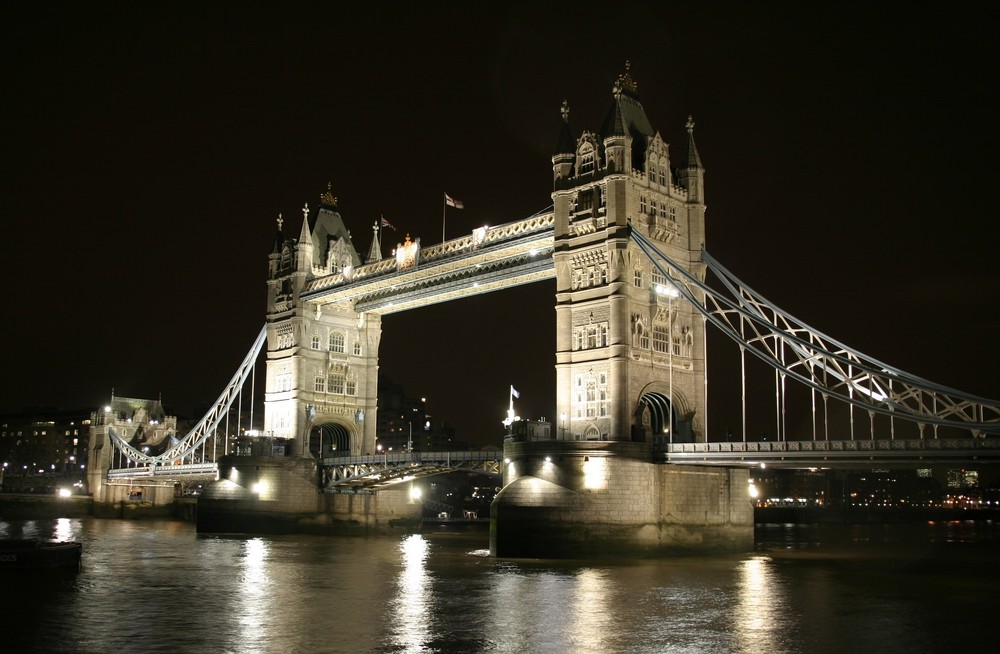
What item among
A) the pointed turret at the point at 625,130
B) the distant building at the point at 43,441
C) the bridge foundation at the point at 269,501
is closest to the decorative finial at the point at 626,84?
the pointed turret at the point at 625,130

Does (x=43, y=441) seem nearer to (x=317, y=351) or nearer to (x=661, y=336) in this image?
(x=317, y=351)

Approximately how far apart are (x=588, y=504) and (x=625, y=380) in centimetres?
644

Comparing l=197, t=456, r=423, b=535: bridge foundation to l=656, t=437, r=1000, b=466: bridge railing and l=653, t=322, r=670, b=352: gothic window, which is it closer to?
l=653, t=322, r=670, b=352: gothic window

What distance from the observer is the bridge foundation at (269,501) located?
69.1 meters

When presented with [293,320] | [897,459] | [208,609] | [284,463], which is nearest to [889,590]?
[897,459]

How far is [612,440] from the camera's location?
48312 mm

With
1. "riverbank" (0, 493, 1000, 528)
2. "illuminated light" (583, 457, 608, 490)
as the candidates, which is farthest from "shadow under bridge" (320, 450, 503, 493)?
"riverbank" (0, 493, 1000, 528)

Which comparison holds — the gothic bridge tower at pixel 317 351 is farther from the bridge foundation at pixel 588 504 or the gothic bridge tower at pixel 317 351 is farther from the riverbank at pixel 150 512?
the bridge foundation at pixel 588 504

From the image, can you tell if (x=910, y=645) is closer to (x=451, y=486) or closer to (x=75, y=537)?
(x=75, y=537)

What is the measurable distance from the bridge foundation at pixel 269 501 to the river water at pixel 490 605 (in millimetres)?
16923

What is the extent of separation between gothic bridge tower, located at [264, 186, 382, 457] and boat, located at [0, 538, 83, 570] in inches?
1145

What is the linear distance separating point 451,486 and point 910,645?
132 m

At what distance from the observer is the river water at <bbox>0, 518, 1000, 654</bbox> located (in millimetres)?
25719

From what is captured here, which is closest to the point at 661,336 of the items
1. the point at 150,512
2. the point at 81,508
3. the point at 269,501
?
the point at 269,501
